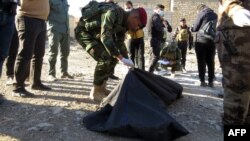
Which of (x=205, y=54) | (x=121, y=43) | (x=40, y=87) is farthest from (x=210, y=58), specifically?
(x=40, y=87)

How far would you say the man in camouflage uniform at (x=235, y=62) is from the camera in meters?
4.02

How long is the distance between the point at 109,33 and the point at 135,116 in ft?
4.20

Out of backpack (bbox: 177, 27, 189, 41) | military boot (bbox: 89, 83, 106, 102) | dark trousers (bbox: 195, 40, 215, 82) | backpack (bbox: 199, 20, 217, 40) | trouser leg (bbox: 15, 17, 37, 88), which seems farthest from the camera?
backpack (bbox: 177, 27, 189, 41)

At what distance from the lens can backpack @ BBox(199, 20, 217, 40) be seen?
762cm

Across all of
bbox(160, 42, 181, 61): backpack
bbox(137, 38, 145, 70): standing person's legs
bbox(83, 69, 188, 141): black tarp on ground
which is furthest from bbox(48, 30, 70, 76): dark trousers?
bbox(160, 42, 181, 61): backpack

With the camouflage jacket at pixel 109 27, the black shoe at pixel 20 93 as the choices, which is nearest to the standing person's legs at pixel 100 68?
the camouflage jacket at pixel 109 27

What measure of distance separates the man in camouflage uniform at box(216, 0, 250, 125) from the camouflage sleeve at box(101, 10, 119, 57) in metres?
1.45

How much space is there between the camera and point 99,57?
5492 mm

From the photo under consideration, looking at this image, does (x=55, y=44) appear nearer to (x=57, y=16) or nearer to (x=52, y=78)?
(x=57, y=16)

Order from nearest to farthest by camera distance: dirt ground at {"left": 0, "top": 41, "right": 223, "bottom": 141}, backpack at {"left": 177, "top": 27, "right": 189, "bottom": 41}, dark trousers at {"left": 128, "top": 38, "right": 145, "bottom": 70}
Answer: dirt ground at {"left": 0, "top": 41, "right": 223, "bottom": 141}
dark trousers at {"left": 128, "top": 38, "right": 145, "bottom": 70}
backpack at {"left": 177, "top": 27, "right": 189, "bottom": 41}

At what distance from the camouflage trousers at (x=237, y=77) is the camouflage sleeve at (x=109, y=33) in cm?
145

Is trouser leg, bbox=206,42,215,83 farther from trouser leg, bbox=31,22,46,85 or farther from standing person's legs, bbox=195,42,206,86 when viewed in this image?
trouser leg, bbox=31,22,46,85

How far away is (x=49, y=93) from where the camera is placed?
5766mm

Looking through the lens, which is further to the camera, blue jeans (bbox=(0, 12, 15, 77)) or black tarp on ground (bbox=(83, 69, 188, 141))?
blue jeans (bbox=(0, 12, 15, 77))
